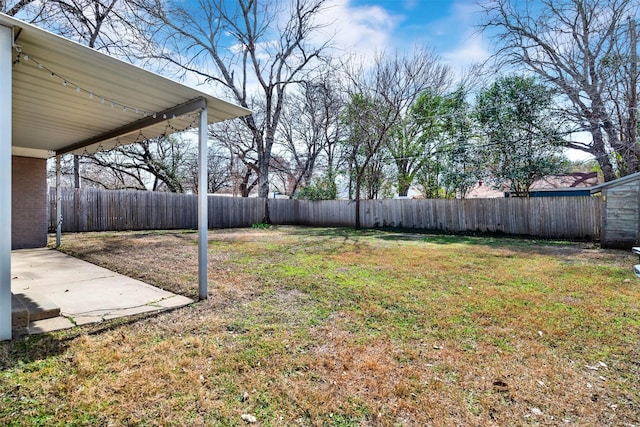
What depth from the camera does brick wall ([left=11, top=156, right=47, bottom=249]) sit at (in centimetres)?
634

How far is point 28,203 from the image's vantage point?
6.46 m

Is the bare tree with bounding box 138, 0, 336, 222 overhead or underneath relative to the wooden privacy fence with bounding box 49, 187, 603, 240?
overhead

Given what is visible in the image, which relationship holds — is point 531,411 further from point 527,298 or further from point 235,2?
point 235,2

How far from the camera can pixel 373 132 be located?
41.6 feet

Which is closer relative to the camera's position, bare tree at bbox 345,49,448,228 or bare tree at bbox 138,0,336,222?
bare tree at bbox 345,49,448,228

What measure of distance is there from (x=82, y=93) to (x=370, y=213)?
11.2 m

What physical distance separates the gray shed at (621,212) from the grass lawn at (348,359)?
3.80 m

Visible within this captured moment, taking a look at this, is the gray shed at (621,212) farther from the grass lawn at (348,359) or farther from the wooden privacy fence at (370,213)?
the grass lawn at (348,359)

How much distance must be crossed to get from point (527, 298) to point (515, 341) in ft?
4.25

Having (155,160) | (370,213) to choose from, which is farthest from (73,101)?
(155,160)

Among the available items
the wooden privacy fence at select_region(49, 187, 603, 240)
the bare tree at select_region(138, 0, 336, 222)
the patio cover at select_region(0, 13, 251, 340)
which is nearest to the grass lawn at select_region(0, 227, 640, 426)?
the patio cover at select_region(0, 13, 251, 340)

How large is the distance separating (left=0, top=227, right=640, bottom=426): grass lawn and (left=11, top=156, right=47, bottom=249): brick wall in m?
4.96

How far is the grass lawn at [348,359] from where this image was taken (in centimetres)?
152

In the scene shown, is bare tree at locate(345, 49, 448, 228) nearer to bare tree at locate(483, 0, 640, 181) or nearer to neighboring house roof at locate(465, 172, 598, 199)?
bare tree at locate(483, 0, 640, 181)
